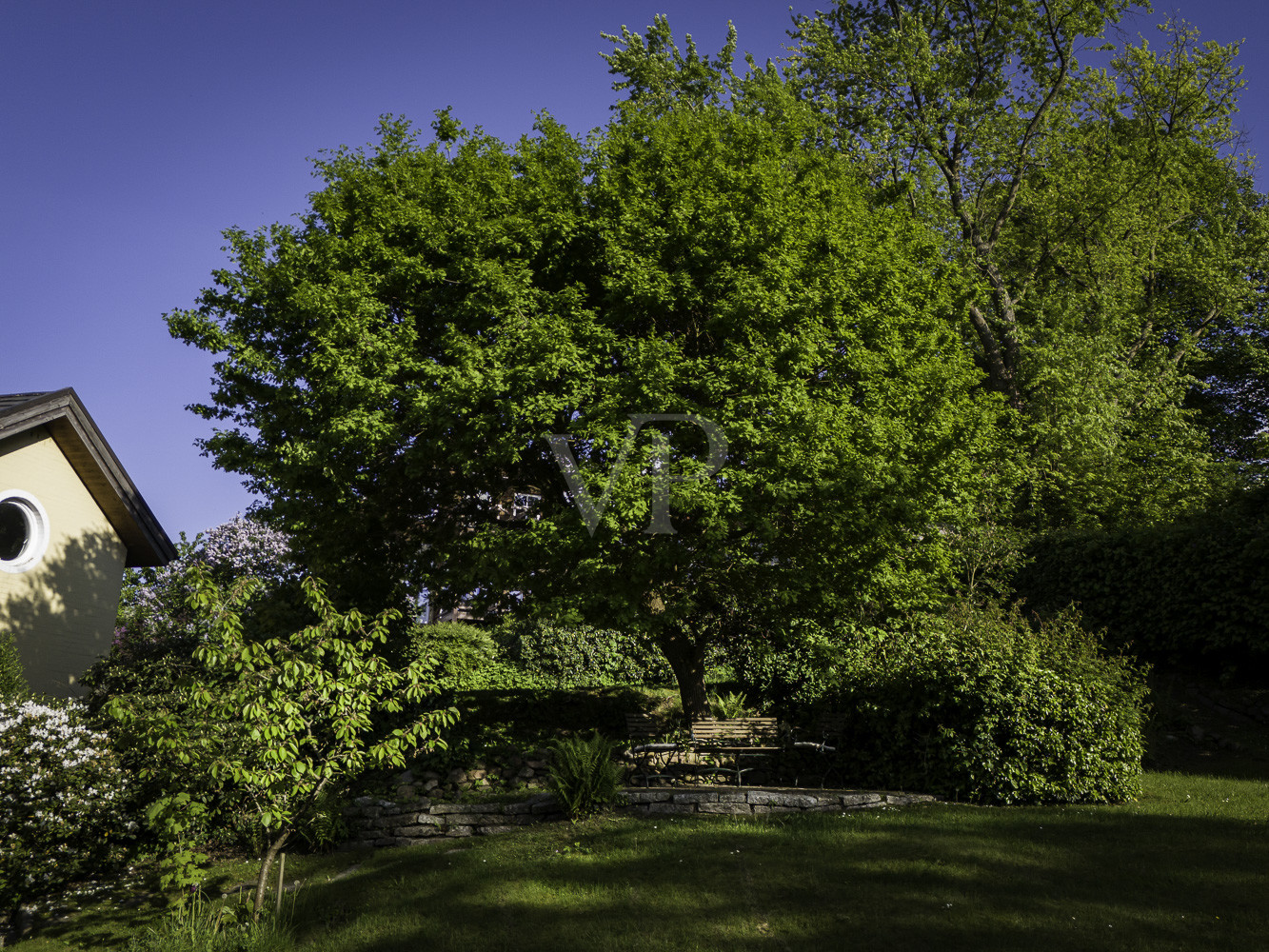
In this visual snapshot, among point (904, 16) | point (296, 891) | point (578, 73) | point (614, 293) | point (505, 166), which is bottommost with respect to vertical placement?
point (296, 891)

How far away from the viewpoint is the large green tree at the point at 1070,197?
22031mm

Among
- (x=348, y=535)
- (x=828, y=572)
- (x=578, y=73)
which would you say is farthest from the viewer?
(x=578, y=73)

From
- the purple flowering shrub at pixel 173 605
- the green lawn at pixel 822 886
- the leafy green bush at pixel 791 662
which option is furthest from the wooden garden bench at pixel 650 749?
the purple flowering shrub at pixel 173 605

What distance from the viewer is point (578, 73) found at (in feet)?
53.3

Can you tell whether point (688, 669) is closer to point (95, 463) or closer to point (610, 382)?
point (610, 382)

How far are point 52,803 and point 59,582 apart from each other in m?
7.75

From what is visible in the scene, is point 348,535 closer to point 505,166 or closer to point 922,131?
point 505,166

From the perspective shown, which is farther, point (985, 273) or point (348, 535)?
point (985, 273)

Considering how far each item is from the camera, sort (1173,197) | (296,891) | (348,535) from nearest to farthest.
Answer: (296,891) < (348,535) < (1173,197)

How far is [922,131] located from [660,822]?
21403 mm

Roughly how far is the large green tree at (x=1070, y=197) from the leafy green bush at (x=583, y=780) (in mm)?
16026

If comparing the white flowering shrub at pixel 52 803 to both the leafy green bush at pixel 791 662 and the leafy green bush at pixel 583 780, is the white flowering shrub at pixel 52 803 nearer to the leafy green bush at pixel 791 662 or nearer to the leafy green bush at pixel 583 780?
the leafy green bush at pixel 583 780

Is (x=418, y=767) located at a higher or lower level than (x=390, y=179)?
lower

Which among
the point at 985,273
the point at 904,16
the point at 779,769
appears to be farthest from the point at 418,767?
the point at 904,16
